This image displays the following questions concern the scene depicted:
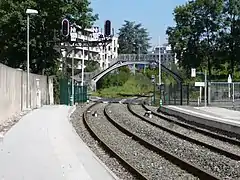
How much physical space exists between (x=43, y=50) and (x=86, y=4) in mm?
5917

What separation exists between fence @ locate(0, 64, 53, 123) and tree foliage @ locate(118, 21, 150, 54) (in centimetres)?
14412

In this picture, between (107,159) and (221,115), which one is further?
(221,115)

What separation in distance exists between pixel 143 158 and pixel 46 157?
2.89 meters

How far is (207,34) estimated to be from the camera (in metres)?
85.3

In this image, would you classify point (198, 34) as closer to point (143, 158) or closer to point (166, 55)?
point (166, 55)

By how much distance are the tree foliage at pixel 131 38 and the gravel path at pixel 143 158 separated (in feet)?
546

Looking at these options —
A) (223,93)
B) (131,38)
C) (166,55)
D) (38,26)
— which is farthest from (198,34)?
(131,38)

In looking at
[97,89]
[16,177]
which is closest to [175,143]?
[16,177]

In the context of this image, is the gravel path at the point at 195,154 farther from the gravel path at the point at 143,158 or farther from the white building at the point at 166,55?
the white building at the point at 166,55

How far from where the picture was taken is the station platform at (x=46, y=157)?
39.8 ft

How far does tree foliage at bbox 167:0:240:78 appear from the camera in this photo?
8338 cm

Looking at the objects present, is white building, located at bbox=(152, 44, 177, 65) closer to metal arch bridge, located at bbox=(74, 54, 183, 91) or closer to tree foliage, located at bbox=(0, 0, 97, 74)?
metal arch bridge, located at bbox=(74, 54, 183, 91)

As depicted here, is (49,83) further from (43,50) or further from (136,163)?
(136,163)

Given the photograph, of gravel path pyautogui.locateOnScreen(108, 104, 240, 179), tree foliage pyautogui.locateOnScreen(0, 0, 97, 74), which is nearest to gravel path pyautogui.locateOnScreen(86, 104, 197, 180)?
gravel path pyautogui.locateOnScreen(108, 104, 240, 179)
